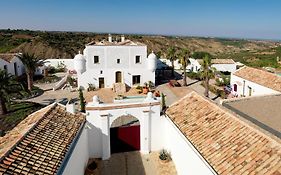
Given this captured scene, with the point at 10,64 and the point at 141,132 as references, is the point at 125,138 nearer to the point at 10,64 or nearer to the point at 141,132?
the point at 141,132

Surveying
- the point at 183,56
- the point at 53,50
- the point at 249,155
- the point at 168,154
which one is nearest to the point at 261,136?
the point at 249,155

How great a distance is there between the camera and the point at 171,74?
5119 centimetres

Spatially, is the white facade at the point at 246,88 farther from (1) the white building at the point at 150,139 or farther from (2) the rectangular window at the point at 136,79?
(1) the white building at the point at 150,139

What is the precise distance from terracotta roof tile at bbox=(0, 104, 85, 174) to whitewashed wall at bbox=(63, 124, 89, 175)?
70 cm

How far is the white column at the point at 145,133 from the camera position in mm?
18562

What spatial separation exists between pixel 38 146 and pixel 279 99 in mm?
18191

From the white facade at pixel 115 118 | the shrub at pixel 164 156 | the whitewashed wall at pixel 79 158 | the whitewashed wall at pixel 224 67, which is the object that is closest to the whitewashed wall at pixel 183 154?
the shrub at pixel 164 156

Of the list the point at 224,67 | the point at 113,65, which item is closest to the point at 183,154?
the point at 113,65

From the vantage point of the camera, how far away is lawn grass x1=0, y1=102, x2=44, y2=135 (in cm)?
2474

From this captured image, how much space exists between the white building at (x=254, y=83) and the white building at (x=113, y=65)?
1291 centimetres

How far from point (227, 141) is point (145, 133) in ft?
23.6

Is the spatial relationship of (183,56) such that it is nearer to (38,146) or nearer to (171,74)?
(171,74)

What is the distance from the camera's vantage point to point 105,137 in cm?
1819

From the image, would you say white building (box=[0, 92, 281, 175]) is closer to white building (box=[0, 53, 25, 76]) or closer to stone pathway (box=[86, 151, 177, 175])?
stone pathway (box=[86, 151, 177, 175])
